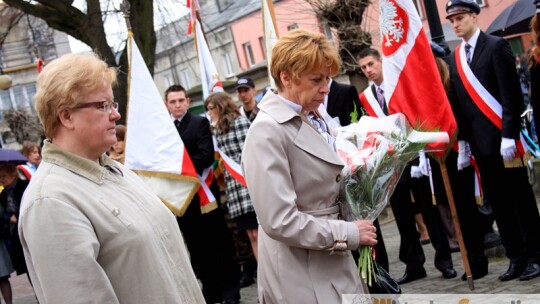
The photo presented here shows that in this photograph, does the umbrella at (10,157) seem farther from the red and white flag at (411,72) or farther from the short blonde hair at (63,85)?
the short blonde hair at (63,85)

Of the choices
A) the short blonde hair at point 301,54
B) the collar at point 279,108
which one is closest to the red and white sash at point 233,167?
the collar at point 279,108

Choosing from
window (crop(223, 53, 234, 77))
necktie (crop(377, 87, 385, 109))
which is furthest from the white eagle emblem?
window (crop(223, 53, 234, 77))

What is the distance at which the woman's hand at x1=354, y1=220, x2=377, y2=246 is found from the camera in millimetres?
3807

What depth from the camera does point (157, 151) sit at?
879 centimetres

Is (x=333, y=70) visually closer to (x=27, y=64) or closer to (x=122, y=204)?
(x=122, y=204)

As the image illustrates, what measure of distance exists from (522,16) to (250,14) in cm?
2741

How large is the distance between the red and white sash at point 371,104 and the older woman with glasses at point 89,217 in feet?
15.4

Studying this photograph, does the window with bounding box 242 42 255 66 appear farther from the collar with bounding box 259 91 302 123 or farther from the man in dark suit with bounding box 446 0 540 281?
the collar with bounding box 259 91 302 123

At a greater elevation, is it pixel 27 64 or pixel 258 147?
pixel 27 64

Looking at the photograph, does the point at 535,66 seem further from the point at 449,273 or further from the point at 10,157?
the point at 10,157

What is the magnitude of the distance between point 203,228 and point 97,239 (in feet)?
19.2

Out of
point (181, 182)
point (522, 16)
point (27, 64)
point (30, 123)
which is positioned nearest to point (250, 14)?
point (30, 123)

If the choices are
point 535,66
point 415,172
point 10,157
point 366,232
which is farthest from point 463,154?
point 10,157

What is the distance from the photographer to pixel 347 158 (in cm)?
402
